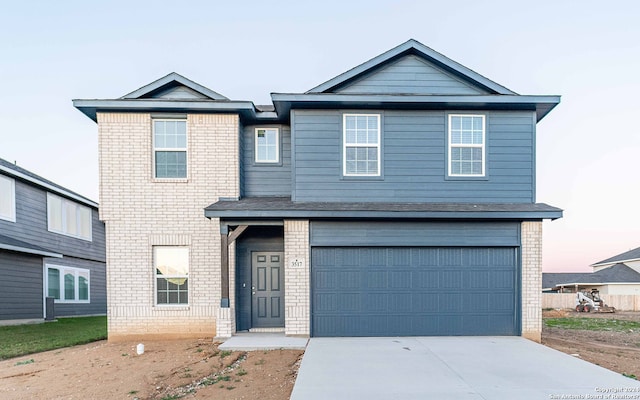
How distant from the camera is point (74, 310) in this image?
18.0 meters

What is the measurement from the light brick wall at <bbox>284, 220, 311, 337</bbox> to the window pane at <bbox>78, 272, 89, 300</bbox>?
47.4 feet

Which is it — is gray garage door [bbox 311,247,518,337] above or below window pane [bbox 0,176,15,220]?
below

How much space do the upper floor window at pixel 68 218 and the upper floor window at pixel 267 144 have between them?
12.0 meters

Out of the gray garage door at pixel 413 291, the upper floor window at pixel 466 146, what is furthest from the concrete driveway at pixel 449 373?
the upper floor window at pixel 466 146

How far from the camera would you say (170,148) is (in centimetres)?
981

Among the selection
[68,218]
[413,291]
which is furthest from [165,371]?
[68,218]

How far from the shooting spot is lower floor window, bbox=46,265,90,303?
16739mm

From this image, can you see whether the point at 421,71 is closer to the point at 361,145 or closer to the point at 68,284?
the point at 361,145

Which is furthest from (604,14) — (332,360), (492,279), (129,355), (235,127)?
(129,355)

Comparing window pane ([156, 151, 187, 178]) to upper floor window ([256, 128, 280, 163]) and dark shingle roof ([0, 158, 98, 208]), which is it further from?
dark shingle roof ([0, 158, 98, 208])

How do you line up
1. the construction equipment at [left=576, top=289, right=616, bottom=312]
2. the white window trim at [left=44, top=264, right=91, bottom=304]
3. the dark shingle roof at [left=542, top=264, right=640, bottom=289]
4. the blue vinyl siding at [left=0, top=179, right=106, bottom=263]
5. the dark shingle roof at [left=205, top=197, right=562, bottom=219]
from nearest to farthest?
the dark shingle roof at [left=205, top=197, right=562, bottom=219] < the blue vinyl siding at [left=0, top=179, right=106, bottom=263] < the white window trim at [left=44, top=264, right=91, bottom=304] < the construction equipment at [left=576, top=289, right=616, bottom=312] < the dark shingle roof at [left=542, top=264, right=640, bottom=289]

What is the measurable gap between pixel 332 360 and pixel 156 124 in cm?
709

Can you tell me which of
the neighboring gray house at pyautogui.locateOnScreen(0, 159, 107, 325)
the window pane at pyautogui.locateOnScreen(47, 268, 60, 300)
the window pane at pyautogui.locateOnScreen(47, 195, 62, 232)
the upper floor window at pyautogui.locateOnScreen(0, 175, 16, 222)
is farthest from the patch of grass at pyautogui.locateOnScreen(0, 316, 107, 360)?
the window pane at pyautogui.locateOnScreen(47, 195, 62, 232)

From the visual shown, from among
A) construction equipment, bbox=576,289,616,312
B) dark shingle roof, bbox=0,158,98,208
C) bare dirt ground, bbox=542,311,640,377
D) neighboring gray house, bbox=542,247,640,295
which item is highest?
dark shingle roof, bbox=0,158,98,208
